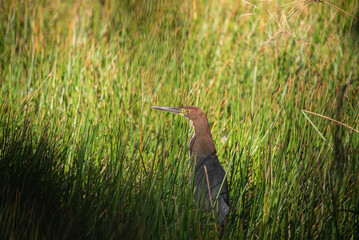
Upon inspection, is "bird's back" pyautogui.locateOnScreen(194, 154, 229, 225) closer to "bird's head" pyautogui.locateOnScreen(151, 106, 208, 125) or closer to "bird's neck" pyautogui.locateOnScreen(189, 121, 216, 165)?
"bird's neck" pyautogui.locateOnScreen(189, 121, 216, 165)

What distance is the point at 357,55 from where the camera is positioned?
3.31 m

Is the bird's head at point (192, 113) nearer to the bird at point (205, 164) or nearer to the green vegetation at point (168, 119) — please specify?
the bird at point (205, 164)

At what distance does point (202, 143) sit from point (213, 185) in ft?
1.01

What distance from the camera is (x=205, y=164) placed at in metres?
2.39

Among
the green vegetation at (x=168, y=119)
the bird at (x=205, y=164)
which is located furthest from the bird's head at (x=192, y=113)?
the green vegetation at (x=168, y=119)

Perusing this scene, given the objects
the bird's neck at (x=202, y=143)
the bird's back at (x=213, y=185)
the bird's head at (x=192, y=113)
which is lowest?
the bird's back at (x=213, y=185)

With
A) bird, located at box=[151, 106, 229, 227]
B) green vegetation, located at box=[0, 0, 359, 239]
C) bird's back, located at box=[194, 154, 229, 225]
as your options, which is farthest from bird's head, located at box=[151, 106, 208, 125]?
bird's back, located at box=[194, 154, 229, 225]

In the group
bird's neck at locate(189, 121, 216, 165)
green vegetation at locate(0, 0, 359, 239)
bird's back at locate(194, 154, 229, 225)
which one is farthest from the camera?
bird's neck at locate(189, 121, 216, 165)

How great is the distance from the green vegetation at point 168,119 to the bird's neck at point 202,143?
0.31ft

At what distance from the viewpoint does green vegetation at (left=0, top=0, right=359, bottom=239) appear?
200cm

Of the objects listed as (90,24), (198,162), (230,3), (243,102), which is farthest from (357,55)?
(90,24)

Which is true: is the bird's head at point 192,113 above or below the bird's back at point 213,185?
above

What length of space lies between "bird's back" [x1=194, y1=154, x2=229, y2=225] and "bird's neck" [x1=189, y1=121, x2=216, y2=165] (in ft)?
0.10

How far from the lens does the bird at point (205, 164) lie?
7.16ft
